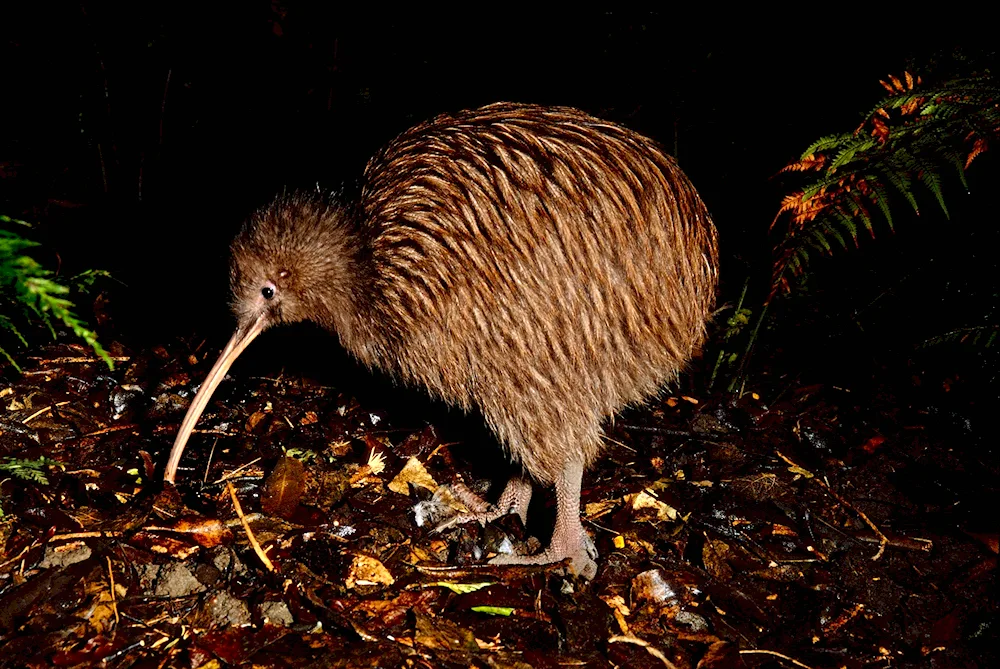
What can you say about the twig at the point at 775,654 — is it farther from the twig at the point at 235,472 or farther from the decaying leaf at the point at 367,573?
the twig at the point at 235,472


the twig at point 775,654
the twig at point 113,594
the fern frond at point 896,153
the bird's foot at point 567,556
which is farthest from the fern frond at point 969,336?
the twig at point 113,594

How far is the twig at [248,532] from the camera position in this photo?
2.02 meters

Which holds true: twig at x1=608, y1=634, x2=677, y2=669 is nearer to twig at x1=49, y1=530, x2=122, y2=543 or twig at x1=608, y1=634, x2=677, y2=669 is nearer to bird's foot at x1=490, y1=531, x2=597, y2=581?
bird's foot at x1=490, y1=531, x2=597, y2=581

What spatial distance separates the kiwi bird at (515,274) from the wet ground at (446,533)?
19 cm

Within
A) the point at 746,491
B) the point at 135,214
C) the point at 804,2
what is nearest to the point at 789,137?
Answer: the point at 804,2

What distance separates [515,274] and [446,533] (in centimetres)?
83

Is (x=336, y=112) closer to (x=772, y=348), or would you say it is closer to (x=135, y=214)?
(x=135, y=214)

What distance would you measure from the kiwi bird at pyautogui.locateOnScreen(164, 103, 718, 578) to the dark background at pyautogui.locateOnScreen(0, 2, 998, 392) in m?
0.78

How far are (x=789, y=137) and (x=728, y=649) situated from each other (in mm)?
2309

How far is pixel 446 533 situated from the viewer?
2281 mm

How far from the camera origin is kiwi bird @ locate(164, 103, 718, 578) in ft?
6.70

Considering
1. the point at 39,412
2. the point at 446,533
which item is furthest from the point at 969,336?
the point at 39,412

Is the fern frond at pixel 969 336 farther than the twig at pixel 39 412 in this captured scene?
Yes

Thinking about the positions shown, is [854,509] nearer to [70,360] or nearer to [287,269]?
[287,269]
